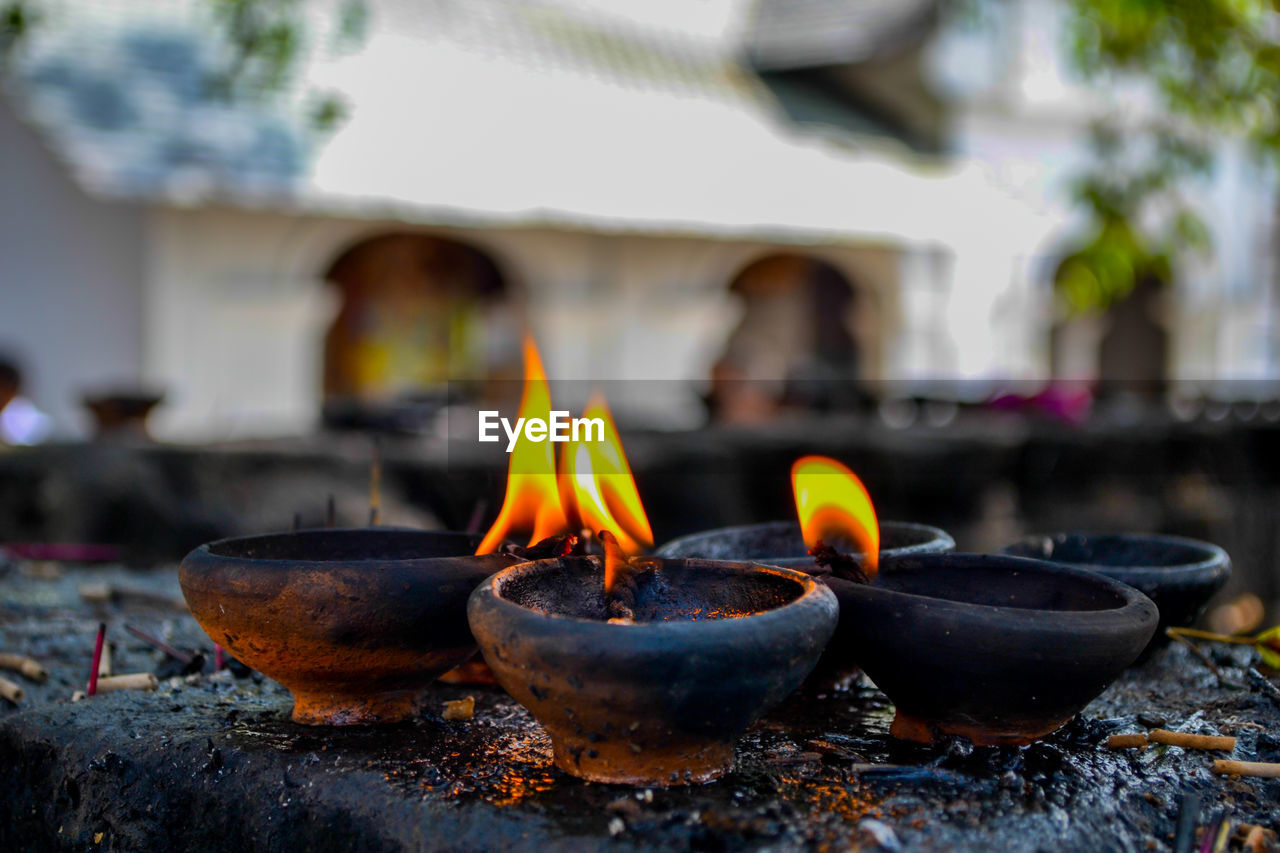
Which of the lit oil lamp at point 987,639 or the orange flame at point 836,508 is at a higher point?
the orange flame at point 836,508

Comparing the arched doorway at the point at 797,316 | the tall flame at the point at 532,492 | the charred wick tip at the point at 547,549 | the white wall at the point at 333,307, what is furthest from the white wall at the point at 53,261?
the charred wick tip at the point at 547,549

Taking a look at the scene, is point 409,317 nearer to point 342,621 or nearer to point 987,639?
point 342,621

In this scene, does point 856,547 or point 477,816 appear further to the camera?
point 856,547

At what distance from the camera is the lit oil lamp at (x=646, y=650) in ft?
4.89

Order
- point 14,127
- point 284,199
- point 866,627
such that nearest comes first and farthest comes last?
point 866,627, point 284,199, point 14,127

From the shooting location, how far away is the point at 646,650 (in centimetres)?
148

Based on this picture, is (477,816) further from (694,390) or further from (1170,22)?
(694,390)

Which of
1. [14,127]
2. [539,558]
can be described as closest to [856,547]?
[539,558]

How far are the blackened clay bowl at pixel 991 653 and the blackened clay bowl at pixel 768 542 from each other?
19.9 inches

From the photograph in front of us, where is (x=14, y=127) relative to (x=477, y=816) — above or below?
above

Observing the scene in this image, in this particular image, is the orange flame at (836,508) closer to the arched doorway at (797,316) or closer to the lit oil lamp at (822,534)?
the lit oil lamp at (822,534)

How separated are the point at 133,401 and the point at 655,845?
5.67m

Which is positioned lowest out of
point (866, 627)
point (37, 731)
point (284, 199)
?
point (37, 731)

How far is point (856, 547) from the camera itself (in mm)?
2305
